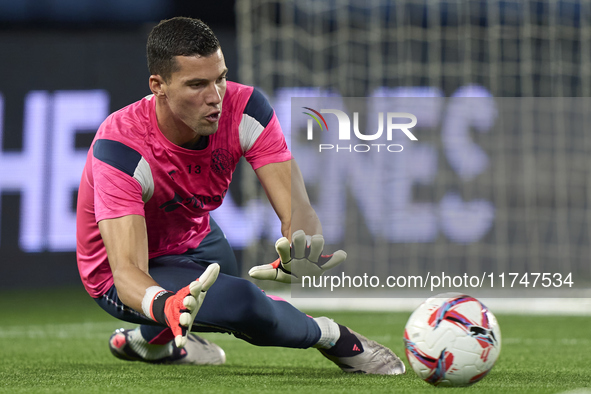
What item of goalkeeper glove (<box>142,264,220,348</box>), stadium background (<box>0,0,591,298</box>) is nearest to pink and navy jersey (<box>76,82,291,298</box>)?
goalkeeper glove (<box>142,264,220,348</box>)

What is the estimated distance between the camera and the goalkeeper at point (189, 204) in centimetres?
270

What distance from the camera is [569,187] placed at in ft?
23.9

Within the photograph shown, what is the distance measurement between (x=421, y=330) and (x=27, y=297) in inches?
251

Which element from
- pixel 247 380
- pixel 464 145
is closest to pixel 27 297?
pixel 464 145

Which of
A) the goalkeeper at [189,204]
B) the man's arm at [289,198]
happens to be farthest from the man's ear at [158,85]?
the man's arm at [289,198]

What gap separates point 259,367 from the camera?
A: 3.34 m

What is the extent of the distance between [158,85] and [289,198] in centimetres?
66

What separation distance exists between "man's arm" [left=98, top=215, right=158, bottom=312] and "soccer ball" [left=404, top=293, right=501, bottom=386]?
911 millimetres

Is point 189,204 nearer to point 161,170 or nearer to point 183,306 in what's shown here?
point 161,170

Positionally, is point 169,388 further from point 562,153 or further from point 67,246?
point 67,246

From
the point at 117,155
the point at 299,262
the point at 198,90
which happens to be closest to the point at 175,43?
the point at 198,90

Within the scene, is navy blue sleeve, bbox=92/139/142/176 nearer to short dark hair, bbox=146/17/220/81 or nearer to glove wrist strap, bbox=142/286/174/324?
short dark hair, bbox=146/17/220/81

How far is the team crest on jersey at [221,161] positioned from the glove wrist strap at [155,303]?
2.27 feet

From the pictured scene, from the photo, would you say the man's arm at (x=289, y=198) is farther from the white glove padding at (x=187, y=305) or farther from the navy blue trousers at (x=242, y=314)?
the white glove padding at (x=187, y=305)
